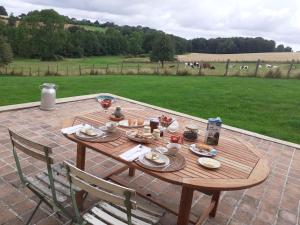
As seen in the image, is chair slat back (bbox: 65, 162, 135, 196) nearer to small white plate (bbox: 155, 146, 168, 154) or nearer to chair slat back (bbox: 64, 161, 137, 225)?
chair slat back (bbox: 64, 161, 137, 225)

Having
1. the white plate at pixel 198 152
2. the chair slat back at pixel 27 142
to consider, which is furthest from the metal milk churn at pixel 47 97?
the white plate at pixel 198 152

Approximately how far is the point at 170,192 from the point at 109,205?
4.30ft

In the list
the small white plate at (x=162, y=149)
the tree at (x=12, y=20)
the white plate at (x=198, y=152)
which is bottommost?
the small white plate at (x=162, y=149)

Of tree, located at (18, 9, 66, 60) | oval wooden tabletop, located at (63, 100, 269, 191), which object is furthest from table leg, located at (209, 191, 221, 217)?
tree, located at (18, 9, 66, 60)

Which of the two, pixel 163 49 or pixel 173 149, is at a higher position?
pixel 163 49

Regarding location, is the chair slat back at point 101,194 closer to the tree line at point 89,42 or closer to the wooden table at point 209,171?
the wooden table at point 209,171

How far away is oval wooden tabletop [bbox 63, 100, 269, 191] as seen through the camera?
6.40 ft

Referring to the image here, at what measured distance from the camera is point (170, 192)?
3219 millimetres

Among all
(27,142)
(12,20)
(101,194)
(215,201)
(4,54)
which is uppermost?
(12,20)

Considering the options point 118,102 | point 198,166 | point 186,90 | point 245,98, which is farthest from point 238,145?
point 186,90

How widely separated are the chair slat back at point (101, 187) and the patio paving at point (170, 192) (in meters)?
1.04

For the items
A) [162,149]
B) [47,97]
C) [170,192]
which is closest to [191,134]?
[162,149]

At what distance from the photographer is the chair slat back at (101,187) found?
62.7 inches

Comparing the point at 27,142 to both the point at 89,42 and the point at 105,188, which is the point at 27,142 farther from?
the point at 89,42
